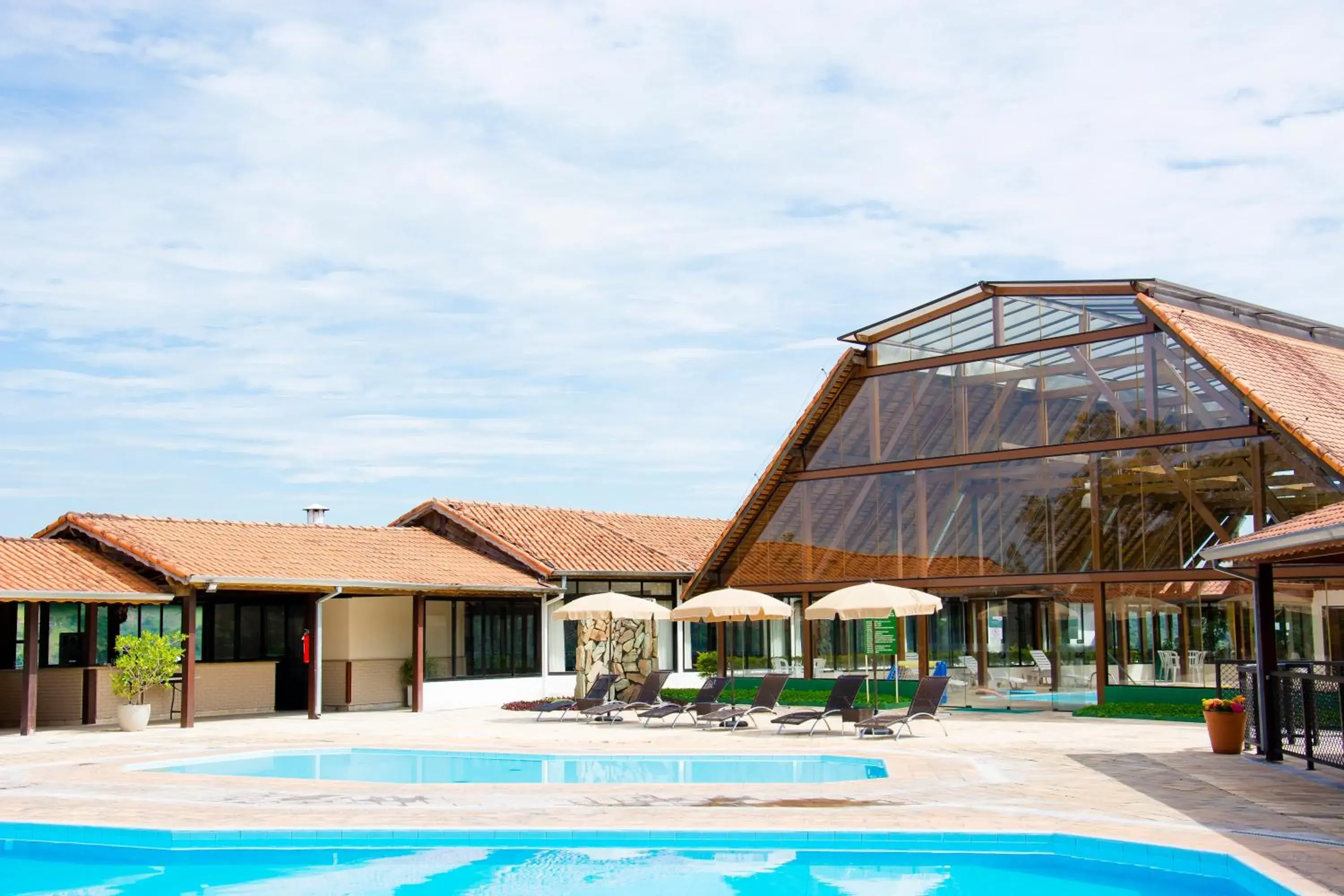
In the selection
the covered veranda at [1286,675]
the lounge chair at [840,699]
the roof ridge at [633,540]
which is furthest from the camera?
the roof ridge at [633,540]

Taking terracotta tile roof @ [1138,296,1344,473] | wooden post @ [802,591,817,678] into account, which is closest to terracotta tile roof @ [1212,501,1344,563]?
terracotta tile roof @ [1138,296,1344,473]

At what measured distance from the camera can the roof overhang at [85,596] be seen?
20.4 meters

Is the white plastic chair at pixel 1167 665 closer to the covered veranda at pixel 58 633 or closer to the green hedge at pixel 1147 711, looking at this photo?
the green hedge at pixel 1147 711

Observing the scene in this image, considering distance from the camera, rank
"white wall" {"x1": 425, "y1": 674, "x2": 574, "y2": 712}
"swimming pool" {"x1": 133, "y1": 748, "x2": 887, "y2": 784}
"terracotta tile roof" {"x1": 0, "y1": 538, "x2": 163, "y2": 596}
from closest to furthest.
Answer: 1. "swimming pool" {"x1": 133, "y1": 748, "x2": 887, "y2": 784}
2. "terracotta tile roof" {"x1": 0, "y1": 538, "x2": 163, "y2": 596}
3. "white wall" {"x1": 425, "y1": 674, "x2": 574, "y2": 712}

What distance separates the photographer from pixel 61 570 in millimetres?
22250

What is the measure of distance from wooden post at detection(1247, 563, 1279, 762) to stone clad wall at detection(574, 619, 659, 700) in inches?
510

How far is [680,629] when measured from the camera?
108ft

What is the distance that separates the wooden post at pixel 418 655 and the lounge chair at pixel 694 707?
5.28 metres

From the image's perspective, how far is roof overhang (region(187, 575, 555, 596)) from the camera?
22859mm

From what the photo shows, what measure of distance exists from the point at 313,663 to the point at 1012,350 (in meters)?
13.9

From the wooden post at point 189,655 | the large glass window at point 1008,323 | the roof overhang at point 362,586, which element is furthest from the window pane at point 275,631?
the large glass window at point 1008,323

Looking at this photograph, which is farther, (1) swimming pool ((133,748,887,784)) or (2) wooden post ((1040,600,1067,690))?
(2) wooden post ((1040,600,1067,690))

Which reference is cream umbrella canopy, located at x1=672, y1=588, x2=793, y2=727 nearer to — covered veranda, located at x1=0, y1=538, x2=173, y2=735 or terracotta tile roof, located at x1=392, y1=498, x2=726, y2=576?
terracotta tile roof, located at x1=392, y1=498, x2=726, y2=576

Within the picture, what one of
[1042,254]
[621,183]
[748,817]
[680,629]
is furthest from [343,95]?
[680,629]
